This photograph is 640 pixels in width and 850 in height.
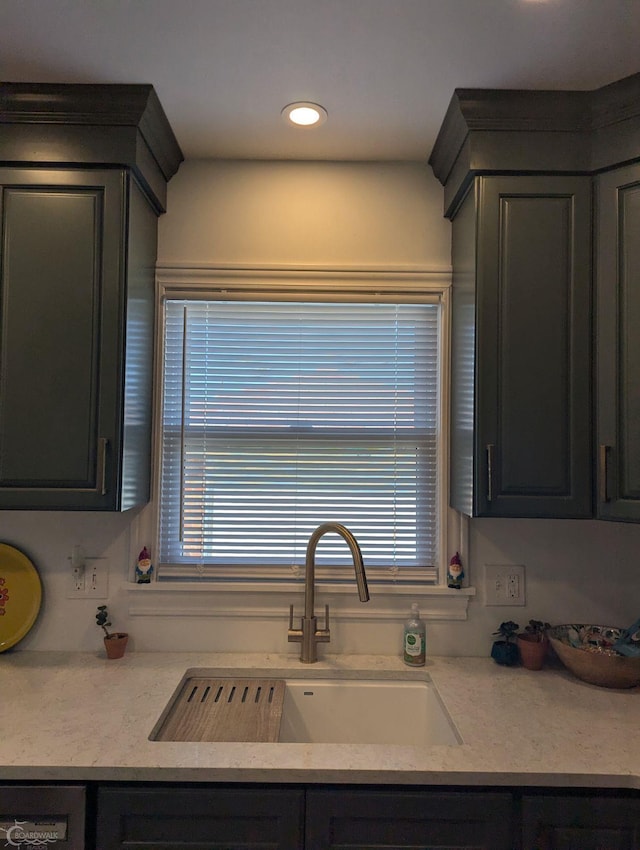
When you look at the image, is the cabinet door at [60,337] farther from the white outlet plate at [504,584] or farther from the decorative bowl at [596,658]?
the decorative bowl at [596,658]

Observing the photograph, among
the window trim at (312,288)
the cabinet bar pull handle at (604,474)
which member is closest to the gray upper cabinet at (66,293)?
the window trim at (312,288)

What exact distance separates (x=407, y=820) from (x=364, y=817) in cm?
10

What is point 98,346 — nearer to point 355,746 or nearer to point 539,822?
point 355,746

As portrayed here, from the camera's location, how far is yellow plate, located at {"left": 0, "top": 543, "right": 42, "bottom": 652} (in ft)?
6.19

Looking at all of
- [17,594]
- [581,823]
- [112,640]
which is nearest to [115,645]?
[112,640]

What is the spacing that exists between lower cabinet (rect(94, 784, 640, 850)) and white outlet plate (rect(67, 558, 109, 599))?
752 mm

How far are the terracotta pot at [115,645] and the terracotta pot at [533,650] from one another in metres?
1.28

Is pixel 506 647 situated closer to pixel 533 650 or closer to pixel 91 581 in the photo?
pixel 533 650

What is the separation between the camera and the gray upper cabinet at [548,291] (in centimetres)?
161

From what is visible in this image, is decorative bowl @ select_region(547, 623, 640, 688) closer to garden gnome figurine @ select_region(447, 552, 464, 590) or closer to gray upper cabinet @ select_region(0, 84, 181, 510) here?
garden gnome figurine @ select_region(447, 552, 464, 590)

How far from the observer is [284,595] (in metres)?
1.95

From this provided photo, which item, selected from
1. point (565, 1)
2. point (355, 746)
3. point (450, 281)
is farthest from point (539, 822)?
point (565, 1)

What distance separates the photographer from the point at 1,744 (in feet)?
4.32

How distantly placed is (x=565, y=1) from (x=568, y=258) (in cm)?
62
